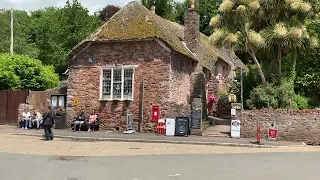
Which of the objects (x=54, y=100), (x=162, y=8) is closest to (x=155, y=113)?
(x=54, y=100)

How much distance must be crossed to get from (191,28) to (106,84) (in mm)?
7099

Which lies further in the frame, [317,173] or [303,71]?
[303,71]

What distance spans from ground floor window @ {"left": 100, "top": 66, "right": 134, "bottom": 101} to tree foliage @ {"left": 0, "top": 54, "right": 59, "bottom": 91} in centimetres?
878

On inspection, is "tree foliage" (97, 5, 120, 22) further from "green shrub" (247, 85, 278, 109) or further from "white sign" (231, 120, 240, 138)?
"white sign" (231, 120, 240, 138)

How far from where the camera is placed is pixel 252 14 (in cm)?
2364

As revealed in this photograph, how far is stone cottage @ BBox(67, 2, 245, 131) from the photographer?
24.5 meters

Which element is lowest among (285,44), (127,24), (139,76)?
(139,76)

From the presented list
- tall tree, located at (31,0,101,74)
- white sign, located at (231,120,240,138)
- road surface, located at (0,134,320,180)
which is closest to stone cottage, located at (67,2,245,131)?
white sign, located at (231,120,240,138)

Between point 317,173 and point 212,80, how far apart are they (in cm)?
2187

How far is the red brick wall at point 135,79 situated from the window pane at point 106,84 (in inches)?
14.1

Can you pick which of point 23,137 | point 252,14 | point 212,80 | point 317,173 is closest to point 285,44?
point 252,14

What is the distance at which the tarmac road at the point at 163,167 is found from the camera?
11.0 meters

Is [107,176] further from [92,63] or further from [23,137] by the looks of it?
[92,63]

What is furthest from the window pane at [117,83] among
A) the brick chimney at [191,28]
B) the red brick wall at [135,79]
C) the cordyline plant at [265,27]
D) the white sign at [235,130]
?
the white sign at [235,130]
